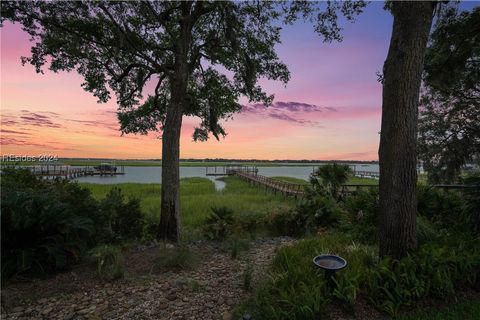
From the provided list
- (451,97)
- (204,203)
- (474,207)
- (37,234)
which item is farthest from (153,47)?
(451,97)

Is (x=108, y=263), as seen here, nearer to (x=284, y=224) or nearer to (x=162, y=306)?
(x=162, y=306)

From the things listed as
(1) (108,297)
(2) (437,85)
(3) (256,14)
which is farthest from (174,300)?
(2) (437,85)

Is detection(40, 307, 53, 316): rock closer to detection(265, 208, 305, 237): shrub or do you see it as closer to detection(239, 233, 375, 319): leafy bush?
detection(239, 233, 375, 319): leafy bush

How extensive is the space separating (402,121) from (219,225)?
4.34 m

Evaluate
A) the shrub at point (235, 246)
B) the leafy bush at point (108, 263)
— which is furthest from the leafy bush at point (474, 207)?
the leafy bush at point (108, 263)

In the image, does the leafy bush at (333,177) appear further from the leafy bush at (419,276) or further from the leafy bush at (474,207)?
the leafy bush at (419,276)

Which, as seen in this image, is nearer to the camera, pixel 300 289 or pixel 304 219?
pixel 300 289

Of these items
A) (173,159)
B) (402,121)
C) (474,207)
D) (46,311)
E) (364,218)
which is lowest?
(46,311)

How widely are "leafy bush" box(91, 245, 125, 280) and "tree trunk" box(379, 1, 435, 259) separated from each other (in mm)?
3806

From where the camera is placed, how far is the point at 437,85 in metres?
11.2

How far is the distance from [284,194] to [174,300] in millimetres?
19305

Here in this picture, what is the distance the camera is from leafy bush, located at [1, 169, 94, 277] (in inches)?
146

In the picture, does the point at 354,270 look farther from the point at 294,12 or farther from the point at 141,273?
the point at 294,12

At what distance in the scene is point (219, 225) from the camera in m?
6.40
